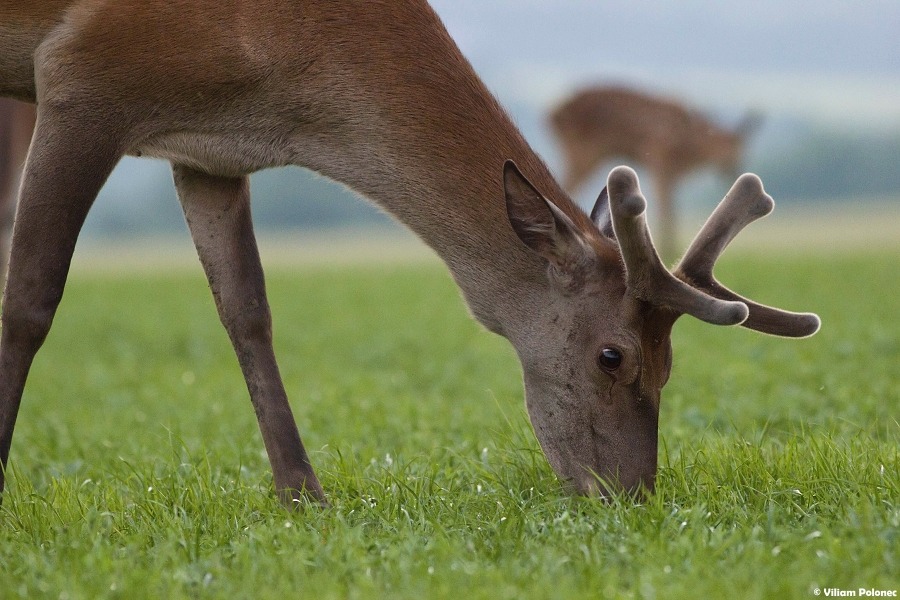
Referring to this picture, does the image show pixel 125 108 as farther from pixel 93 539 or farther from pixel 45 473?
pixel 45 473

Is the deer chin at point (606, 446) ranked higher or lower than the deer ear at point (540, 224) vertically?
lower

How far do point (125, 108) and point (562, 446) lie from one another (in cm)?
199

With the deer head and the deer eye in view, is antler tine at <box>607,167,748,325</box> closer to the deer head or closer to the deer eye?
the deer head

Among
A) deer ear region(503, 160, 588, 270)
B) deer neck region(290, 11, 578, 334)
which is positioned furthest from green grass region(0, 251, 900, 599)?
deer ear region(503, 160, 588, 270)

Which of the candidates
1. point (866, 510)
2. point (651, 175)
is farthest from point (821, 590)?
point (651, 175)

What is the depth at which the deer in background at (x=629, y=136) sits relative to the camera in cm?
2138

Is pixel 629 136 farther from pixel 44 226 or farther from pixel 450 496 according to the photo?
pixel 44 226

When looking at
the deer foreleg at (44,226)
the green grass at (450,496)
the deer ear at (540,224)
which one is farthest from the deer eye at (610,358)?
the deer foreleg at (44,226)

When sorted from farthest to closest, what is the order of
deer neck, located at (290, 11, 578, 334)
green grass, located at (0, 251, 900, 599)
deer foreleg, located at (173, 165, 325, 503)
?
deer foreleg, located at (173, 165, 325, 503)
deer neck, located at (290, 11, 578, 334)
green grass, located at (0, 251, 900, 599)

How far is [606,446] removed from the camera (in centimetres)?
420

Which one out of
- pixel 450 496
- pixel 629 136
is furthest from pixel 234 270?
pixel 629 136

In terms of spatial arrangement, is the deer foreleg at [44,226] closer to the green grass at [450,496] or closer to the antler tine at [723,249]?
the green grass at [450,496]

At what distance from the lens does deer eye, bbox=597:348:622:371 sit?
163 inches

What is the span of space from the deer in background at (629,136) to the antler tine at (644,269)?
1645cm
